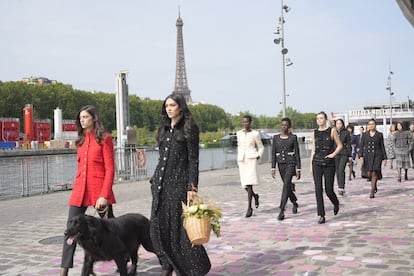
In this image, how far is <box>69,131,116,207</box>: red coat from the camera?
4.71 metres

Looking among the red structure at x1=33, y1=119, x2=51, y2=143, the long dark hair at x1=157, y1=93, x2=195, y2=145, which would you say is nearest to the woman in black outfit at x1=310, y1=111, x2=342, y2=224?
the long dark hair at x1=157, y1=93, x2=195, y2=145

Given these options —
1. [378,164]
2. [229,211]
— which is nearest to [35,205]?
[229,211]

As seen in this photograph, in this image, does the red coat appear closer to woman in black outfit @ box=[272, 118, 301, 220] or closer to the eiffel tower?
woman in black outfit @ box=[272, 118, 301, 220]

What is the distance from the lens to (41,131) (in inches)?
2778

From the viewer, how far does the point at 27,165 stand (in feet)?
46.1

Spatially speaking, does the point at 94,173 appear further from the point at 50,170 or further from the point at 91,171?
the point at 50,170

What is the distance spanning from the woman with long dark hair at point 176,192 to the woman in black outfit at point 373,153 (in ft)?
25.3

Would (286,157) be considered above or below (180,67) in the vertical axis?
below

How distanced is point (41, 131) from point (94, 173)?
69.7m

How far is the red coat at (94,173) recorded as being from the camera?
15.4 ft

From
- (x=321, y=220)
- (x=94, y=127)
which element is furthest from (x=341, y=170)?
(x=94, y=127)

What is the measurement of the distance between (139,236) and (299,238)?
2745mm

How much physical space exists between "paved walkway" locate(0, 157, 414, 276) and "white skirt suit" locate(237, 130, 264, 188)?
0.69 m

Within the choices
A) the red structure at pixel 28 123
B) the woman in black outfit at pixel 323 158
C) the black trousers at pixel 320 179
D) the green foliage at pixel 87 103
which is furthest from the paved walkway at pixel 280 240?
the red structure at pixel 28 123
